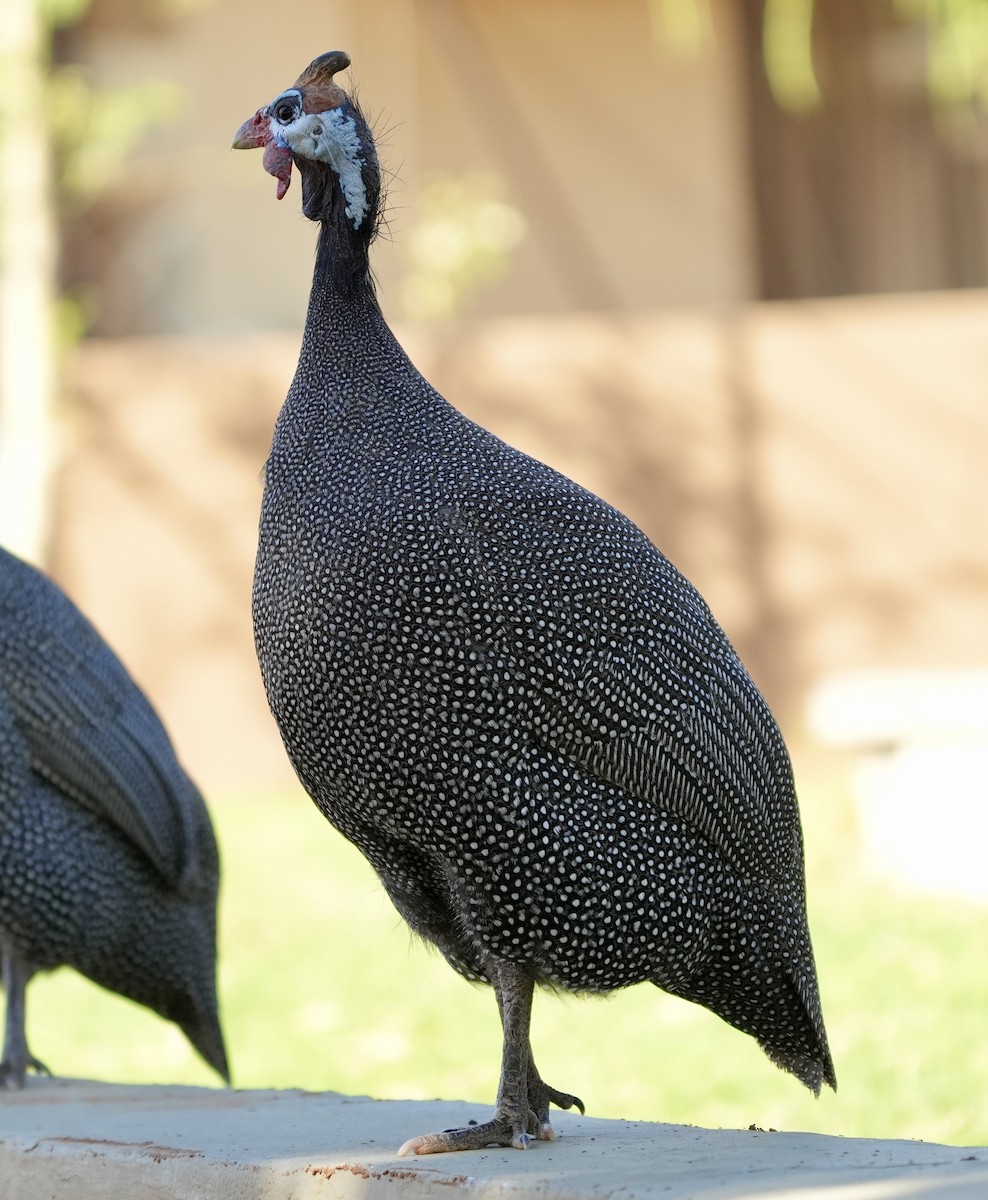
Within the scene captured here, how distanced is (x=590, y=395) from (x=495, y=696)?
228 inches

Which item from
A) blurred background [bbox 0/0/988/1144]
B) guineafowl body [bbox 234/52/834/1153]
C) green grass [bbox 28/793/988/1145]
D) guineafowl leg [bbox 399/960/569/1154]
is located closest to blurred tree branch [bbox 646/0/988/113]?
blurred background [bbox 0/0/988/1144]

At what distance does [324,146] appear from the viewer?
271cm

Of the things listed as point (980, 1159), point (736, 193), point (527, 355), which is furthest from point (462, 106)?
point (980, 1159)

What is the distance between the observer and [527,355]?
26.7ft

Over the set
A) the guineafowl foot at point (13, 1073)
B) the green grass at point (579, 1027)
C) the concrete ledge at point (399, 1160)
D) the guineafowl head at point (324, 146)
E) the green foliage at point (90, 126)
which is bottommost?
the green grass at point (579, 1027)

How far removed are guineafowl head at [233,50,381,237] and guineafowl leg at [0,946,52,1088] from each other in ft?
5.47

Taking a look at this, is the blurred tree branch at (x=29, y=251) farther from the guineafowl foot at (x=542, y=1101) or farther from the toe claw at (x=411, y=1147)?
the toe claw at (x=411, y=1147)

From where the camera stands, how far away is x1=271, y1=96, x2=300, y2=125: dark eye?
2.71m

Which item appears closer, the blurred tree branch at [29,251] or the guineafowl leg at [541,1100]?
the guineafowl leg at [541,1100]

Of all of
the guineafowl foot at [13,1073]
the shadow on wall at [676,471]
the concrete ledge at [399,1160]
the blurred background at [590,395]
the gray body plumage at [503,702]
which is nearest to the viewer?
the concrete ledge at [399,1160]

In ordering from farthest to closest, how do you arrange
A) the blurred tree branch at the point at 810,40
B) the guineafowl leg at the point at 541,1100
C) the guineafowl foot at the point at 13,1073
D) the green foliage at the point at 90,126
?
1. the green foliage at the point at 90,126
2. the blurred tree branch at the point at 810,40
3. the guineafowl foot at the point at 13,1073
4. the guineafowl leg at the point at 541,1100

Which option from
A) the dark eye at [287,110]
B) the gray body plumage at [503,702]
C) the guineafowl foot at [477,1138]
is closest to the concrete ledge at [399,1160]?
the guineafowl foot at [477,1138]

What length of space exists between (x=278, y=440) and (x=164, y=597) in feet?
17.3

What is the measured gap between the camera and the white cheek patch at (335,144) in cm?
270
